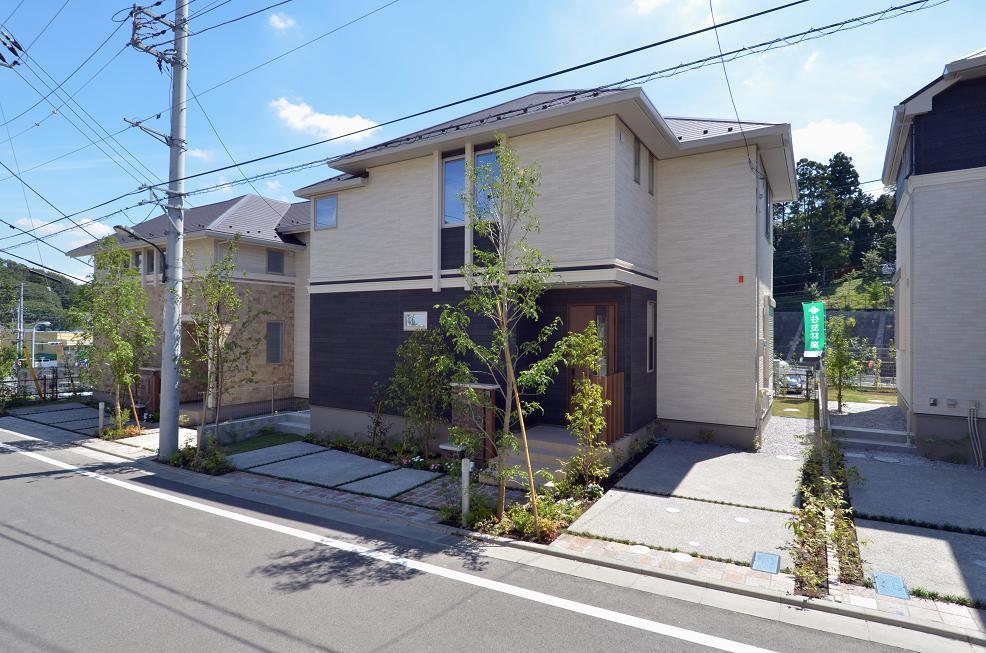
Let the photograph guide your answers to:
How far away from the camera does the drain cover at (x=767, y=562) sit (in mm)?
5754

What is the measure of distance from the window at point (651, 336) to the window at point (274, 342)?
A: 38.8ft

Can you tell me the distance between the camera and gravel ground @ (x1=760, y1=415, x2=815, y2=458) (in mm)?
10781

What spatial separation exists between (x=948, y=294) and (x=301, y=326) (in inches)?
661

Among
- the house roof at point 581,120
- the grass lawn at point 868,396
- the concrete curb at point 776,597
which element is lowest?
the concrete curb at point 776,597

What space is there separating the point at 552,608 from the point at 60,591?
509 cm

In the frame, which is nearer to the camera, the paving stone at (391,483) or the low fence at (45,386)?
the paving stone at (391,483)

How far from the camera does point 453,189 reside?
11.4m

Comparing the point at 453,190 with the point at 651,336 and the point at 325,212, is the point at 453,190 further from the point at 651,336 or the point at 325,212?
the point at 651,336

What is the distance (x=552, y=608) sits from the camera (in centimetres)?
514

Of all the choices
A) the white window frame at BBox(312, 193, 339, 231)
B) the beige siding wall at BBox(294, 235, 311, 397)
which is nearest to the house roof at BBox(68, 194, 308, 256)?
the beige siding wall at BBox(294, 235, 311, 397)

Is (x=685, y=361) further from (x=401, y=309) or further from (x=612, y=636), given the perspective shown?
(x=612, y=636)

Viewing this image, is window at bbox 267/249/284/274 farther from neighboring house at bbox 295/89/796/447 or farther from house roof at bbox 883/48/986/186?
house roof at bbox 883/48/986/186

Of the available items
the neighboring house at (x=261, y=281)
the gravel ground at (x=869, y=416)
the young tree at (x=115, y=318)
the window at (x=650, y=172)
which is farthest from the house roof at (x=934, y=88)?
the young tree at (x=115, y=318)

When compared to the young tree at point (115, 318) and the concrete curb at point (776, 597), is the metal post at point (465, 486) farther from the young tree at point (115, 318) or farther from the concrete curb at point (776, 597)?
the young tree at point (115, 318)
